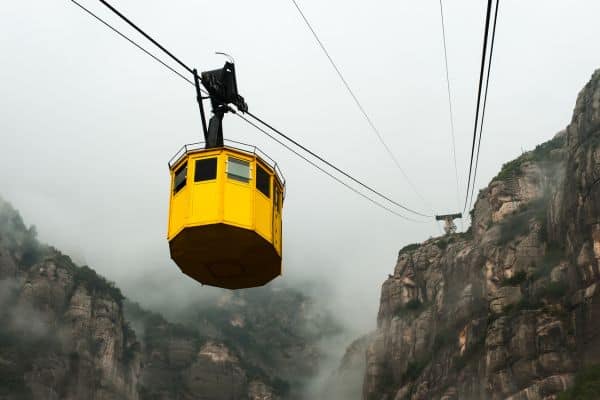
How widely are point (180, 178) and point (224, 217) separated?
10.5ft

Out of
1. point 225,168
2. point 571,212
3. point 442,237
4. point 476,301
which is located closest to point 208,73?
point 225,168

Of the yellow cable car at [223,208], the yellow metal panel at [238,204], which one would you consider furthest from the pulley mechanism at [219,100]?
the yellow metal panel at [238,204]

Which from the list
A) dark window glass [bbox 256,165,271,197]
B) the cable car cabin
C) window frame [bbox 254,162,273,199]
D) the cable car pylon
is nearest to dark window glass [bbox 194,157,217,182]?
the cable car cabin

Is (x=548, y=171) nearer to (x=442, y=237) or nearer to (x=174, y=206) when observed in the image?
(x=442, y=237)

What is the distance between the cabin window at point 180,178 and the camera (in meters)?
24.8

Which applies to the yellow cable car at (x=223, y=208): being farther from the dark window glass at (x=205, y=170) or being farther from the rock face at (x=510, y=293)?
the rock face at (x=510, y=293)

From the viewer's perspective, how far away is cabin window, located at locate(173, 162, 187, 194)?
24.8 meters

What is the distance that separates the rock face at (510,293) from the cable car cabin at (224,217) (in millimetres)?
81126

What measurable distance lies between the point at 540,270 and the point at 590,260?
23051mm

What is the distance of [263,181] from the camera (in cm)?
2531

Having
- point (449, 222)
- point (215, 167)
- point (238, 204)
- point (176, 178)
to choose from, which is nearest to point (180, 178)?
point (176, 178)

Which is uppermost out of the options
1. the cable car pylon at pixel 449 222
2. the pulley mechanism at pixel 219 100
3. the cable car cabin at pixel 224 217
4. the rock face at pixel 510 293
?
the cable car pylon at pixel 449 222

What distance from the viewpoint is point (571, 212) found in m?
111

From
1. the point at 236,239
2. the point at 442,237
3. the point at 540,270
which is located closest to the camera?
the point at 236,239
